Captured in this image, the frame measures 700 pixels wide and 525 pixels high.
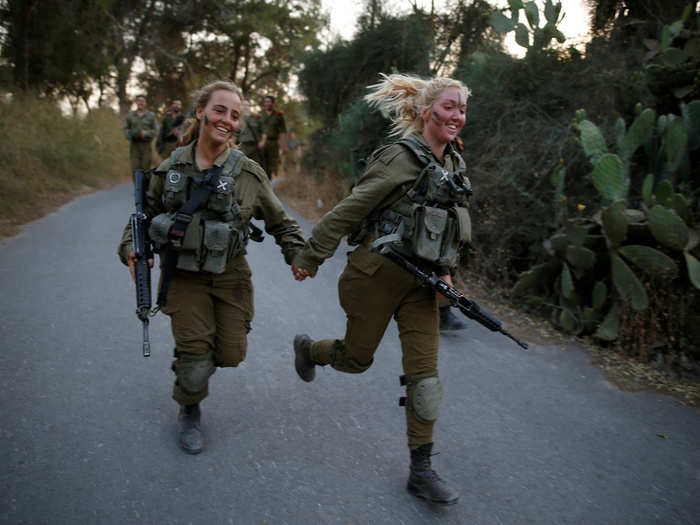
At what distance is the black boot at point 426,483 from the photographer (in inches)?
95.3

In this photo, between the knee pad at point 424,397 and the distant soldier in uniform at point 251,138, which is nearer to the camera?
the knee pad at point 424,397

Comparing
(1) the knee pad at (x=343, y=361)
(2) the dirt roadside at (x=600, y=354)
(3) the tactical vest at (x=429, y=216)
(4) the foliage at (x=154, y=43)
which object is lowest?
(2) the dirt roadside at (x=600, y=354)

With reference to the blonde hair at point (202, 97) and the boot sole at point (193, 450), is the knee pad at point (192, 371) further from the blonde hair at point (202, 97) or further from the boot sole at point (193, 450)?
the blonde hair at point (202, 97)

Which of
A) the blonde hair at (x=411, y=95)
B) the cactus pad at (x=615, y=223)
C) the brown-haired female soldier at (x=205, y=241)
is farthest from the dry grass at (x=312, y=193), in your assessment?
the brown-haired female soldier at (x=205, y=241)

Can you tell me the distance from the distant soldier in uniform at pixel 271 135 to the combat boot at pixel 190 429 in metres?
8.00

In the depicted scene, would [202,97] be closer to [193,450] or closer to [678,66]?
[193,450]

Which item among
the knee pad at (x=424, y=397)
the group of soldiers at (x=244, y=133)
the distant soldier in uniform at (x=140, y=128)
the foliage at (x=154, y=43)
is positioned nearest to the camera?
the knee pad at (x=424, y=397)

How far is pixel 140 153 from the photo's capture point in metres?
11.6

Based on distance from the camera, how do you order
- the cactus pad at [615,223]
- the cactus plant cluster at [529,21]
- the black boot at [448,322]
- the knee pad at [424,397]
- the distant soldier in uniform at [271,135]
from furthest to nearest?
the distant soldier in uniform at [271,135] → the black boot at [448,322] → the cactus plant cluster at [529,21] → the cactus pad at [615,223] → the knee pad at [424,397]

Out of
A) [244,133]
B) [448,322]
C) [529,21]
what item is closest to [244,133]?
[244,133]

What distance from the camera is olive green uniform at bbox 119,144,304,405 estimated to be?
2.74 meters

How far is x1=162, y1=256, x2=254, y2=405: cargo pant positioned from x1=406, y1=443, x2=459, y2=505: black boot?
43.3 inches

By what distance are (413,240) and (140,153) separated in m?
10.5

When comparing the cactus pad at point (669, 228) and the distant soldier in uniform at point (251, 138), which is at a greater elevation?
the distant soldier in uniform at point (251, 138)
